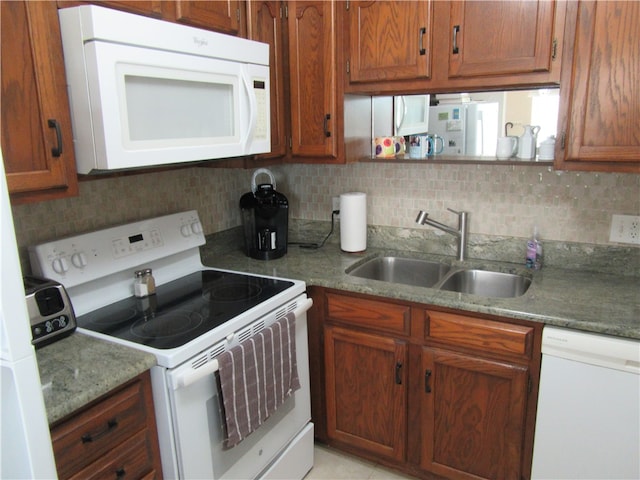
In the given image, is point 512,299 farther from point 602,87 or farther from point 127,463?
point 127,463

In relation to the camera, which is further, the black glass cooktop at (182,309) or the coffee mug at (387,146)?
the coffee mug at (387,146)

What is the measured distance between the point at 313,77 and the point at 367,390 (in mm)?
1370

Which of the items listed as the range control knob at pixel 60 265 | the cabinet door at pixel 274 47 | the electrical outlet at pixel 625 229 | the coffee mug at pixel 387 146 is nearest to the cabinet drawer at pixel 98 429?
the range control knob at pixel 60 265

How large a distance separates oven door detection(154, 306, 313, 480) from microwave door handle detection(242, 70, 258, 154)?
0.85 metres

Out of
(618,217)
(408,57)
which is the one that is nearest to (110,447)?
(408,57)

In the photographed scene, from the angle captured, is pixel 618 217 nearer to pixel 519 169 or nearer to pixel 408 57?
pixel 519 169

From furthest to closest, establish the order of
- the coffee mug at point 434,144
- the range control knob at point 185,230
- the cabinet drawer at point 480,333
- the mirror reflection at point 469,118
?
the coffee mug at point 434,144 → the range control knob at point 185,230 → the mirror reflection at point 469,118 → the cabinet drawer at point 480,333

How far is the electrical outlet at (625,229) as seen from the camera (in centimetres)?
191

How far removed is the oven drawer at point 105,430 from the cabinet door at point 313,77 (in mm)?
1251

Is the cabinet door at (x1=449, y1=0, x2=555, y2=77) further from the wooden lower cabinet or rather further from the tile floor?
the tile floor

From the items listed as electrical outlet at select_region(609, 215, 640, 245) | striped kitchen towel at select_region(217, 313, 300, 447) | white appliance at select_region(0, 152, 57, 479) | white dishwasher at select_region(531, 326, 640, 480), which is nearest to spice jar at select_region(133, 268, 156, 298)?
striped kitchen towel at select_region(217, 313, 300, 447)

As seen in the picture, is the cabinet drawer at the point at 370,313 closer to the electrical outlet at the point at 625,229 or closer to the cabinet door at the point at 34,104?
the electrical outlet at the point at 625,229

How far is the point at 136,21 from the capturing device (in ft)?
4.56

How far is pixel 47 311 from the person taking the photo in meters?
1.47
